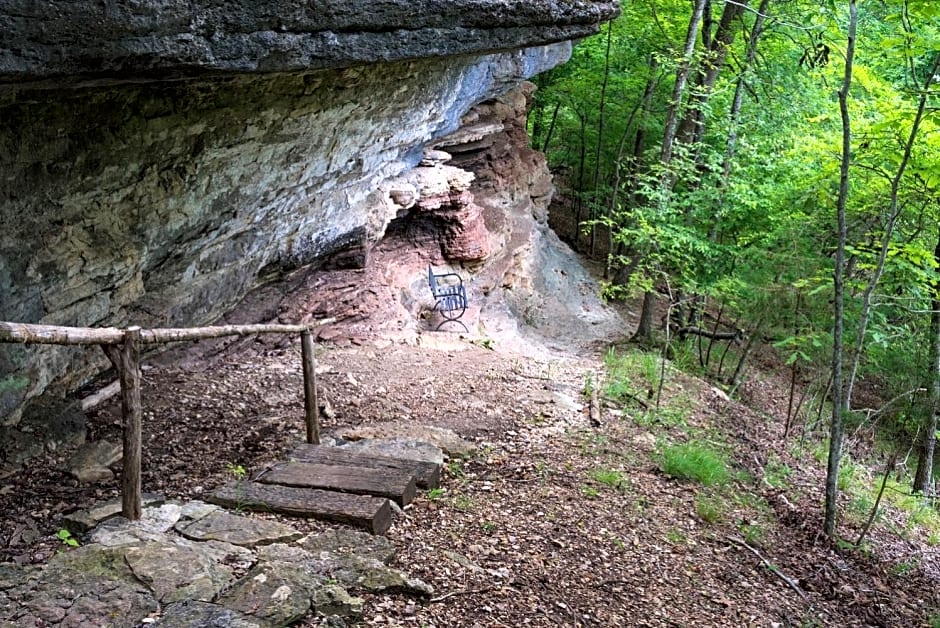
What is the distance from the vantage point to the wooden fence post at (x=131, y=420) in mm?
3689

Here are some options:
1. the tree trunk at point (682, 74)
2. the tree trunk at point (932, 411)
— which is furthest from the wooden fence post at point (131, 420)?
the tree trunk at point (682, 74)

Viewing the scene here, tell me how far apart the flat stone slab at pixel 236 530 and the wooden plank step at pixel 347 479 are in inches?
25.0

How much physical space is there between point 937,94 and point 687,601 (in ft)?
16.7

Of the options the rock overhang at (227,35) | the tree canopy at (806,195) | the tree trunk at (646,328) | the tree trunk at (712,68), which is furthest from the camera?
the tree trunk at (646,328)

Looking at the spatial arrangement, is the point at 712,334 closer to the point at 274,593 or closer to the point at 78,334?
the point at 274,593

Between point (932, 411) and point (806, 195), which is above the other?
point (806, 195)

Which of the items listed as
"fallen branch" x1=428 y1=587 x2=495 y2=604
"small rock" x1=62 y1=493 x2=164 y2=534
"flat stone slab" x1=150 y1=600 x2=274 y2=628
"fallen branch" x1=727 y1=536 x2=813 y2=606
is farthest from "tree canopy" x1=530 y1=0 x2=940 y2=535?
"small rock" x1=62 y1=493 x2=164 y2=534

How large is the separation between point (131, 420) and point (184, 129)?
2.62 m

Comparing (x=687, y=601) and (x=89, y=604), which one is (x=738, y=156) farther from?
(x=89, y=604)

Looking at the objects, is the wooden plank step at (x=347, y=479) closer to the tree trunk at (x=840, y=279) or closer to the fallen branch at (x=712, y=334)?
the tree trunk at (x=840, y=279)

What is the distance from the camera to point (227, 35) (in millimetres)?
3627

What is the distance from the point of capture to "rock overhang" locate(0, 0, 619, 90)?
2990 millimetres

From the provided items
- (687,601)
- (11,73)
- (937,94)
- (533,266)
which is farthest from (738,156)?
(11,73)

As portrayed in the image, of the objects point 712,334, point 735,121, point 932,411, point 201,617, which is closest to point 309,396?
point 201,617
